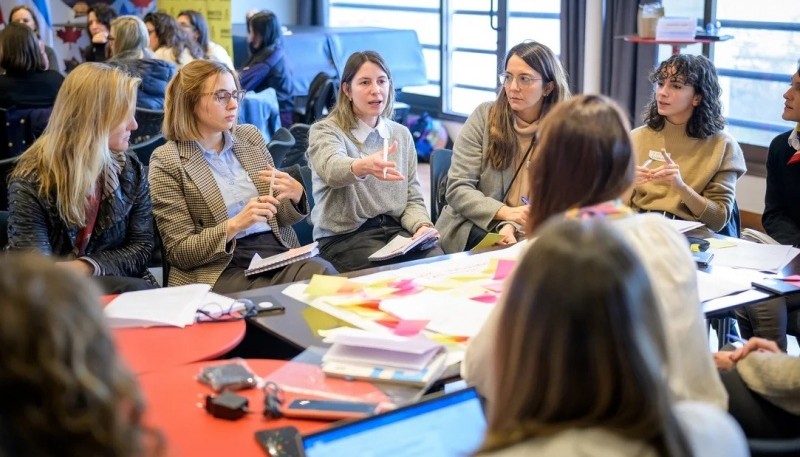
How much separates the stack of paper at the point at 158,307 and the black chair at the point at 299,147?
2.36 metres

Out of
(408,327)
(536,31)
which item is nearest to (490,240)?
(408,327)

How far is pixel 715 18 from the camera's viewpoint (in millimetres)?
5875

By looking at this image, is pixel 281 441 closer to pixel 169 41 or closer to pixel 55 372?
pixel 55 372

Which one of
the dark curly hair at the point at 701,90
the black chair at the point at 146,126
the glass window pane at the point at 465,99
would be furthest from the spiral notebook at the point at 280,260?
the glass window pane at the point at 465,99

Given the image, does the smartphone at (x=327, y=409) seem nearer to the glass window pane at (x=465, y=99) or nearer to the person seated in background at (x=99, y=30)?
the person seated in background at (x=99, y=30)

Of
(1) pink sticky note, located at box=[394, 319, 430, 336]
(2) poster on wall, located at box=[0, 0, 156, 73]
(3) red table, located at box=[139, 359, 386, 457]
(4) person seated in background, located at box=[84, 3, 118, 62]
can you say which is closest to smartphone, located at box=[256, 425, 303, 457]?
(3) red table, located at box=[139, 359, 386, 457]

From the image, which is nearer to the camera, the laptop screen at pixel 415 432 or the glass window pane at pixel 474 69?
the laptop screen at pixel 415 432

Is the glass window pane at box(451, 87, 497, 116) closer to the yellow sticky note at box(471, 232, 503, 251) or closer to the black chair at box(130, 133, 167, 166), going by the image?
the black chair at box(130, 133, 167, 166)

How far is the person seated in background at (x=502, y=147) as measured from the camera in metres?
3.59

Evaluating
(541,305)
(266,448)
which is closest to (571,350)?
(541,305)

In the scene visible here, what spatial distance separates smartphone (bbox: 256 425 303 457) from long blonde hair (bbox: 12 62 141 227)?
58.1 inches

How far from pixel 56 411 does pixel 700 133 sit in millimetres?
3016

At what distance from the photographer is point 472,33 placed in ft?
27.2

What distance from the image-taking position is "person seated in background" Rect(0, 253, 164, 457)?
0.97m
